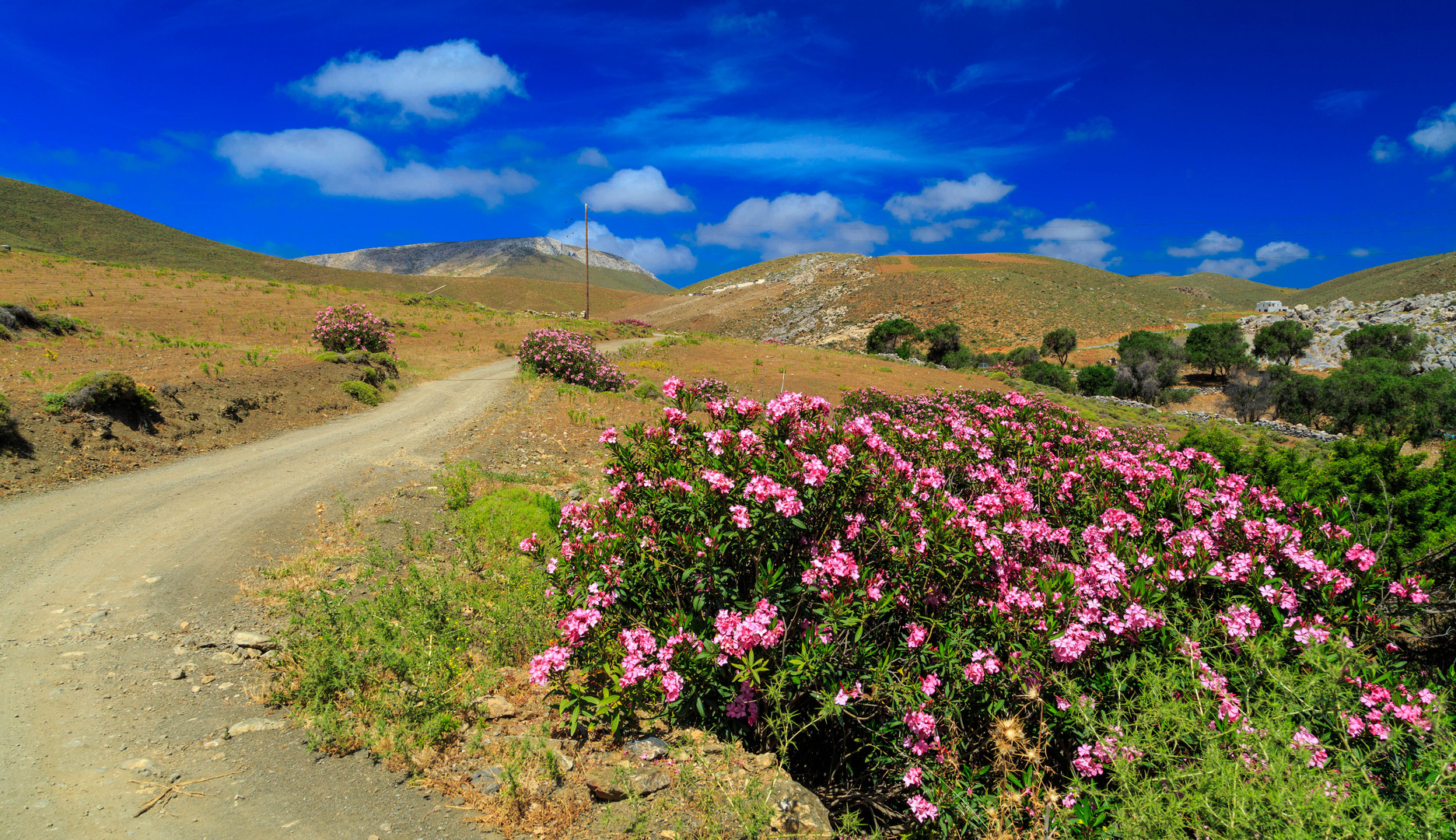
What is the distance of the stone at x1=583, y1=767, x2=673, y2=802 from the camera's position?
Result: 316 cm

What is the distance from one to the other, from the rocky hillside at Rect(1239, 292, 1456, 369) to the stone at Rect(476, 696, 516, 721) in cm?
5170

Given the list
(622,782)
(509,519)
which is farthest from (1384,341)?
(622,782)

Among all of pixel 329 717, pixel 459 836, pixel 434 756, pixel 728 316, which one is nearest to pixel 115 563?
pixel 329 717

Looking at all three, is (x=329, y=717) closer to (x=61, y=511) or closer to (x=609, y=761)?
(x=609, y=761)

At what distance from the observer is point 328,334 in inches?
758

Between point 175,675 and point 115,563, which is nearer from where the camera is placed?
point 175,675

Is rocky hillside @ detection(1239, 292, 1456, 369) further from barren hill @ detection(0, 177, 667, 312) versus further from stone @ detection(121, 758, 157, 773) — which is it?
barren hill @ detection(0, 177, 667, 312)

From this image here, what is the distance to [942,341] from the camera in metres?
49.7

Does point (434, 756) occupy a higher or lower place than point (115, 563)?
lower

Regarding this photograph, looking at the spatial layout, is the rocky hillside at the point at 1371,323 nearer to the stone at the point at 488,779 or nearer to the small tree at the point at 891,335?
the small tree at the point at 891,335

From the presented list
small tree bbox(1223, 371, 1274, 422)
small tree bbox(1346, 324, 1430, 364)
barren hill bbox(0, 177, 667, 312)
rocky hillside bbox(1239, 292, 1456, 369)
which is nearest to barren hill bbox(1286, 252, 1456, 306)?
rocky hillside bbox(1239, 292, 1456, 369)

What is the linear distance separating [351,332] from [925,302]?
63.4m

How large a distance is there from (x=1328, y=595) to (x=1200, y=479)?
152 centimetres

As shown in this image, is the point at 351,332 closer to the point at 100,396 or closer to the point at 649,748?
the point at 100,396
